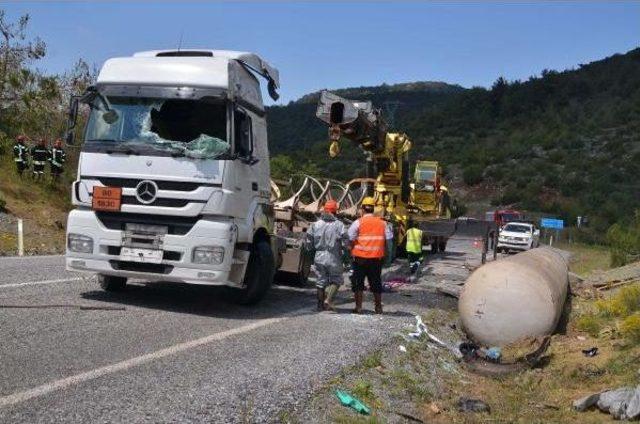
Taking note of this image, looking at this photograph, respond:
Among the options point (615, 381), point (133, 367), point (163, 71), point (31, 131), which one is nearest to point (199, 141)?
point (163, 71)

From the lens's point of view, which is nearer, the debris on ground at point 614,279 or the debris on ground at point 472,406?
the debris on ground at point 472,406

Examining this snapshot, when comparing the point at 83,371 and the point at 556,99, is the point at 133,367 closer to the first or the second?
the point at 83,371

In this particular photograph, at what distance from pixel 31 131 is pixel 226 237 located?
23.0 metres

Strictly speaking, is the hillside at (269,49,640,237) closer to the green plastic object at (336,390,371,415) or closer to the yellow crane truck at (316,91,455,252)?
the yellow crane truck at (316,91,455,252)

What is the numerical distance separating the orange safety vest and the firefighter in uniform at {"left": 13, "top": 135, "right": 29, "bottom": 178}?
60.8 feet

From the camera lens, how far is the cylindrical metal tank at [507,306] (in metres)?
9.82

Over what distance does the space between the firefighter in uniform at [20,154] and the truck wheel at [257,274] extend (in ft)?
58.9

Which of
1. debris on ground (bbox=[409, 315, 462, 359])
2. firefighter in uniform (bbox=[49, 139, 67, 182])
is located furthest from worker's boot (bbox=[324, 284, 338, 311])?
firefighter in uniform (bbox=[49, 139, 67, 182])

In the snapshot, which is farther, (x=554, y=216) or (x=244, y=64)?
(x=554, y=216)

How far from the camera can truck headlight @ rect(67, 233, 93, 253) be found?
9031mm

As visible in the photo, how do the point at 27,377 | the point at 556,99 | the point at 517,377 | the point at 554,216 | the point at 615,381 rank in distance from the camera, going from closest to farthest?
the point at 27,377 → the point at 615,381 → the point at 517,377 → the point at 554,216 → the point at 556,99

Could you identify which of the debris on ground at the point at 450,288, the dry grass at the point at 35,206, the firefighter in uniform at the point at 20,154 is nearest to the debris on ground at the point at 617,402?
the debris on ground at the point at 450,288

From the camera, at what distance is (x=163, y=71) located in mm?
9297

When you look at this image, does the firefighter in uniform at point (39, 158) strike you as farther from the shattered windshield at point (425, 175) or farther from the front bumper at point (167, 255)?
the front bumper at point (167, 255)
